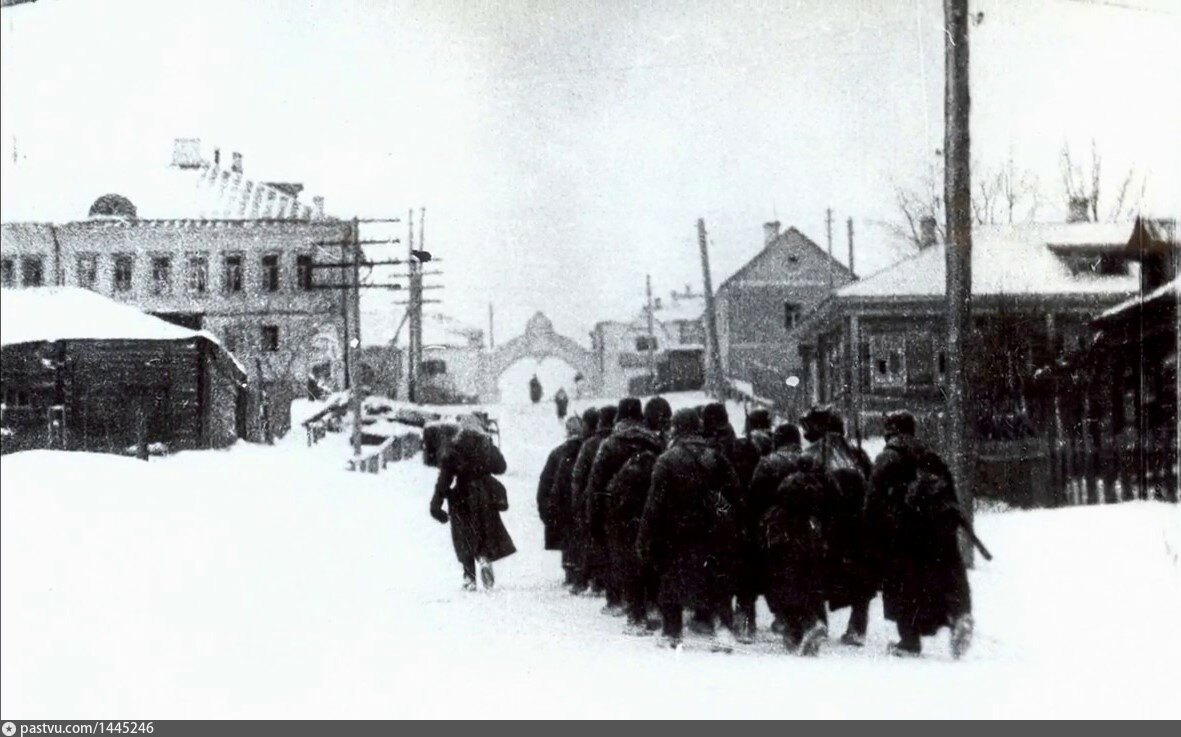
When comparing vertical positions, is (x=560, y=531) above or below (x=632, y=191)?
below

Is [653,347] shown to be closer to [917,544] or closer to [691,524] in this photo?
[691,524]

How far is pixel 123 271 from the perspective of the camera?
22.8 ft

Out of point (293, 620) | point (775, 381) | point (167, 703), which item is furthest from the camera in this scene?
point (775, 381)

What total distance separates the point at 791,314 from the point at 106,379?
4051 millimetres

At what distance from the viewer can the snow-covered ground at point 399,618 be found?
6117mm

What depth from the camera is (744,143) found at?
25.1 ft

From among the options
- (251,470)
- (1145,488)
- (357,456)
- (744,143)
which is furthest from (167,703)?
(1145,488)

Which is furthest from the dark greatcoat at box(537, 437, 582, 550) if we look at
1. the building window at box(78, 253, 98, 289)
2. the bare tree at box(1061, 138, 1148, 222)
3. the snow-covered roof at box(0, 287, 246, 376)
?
the bare tree at box(1061, 138, 1148, 222)

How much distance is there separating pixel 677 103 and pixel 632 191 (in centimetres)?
56

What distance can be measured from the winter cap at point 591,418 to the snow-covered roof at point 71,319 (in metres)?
2.31

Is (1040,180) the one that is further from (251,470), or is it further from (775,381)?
(251,470)

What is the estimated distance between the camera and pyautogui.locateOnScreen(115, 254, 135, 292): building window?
691 cm

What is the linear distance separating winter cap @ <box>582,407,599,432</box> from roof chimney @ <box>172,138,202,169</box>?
2.67 meters

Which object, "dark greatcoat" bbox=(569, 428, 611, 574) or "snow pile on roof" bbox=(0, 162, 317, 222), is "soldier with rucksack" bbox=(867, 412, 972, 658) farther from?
"snow pile on roof" bbox=(0, 162, 317, 222)
